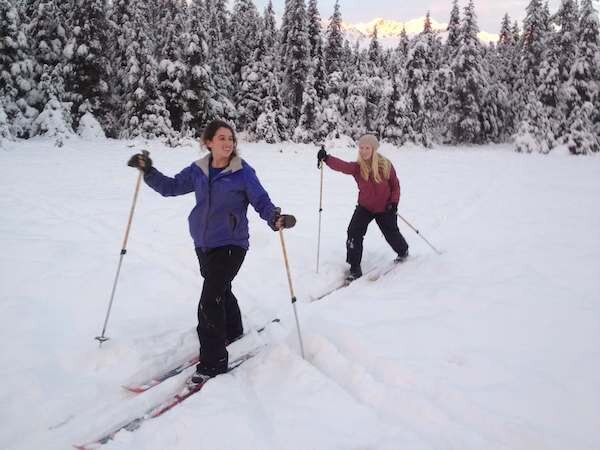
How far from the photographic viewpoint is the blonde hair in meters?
6.58

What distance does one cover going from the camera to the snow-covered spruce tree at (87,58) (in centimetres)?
2561

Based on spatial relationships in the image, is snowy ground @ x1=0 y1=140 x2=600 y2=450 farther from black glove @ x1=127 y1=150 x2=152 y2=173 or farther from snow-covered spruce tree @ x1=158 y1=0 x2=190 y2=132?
snow-covered spruce tree @ x1=158 y1=0 x2=190 y2=132

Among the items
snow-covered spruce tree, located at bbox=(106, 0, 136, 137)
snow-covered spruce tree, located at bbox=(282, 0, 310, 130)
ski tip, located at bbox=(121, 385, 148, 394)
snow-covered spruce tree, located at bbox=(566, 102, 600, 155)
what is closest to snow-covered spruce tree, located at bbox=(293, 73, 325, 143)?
snow-covered spruce tree, located at bbox=(282, 0, 310, 130)

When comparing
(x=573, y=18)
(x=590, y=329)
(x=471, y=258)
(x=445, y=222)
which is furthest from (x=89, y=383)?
(x=573, y=18)

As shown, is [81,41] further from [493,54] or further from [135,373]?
[493,54]

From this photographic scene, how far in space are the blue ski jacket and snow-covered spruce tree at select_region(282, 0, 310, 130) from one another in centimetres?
2992

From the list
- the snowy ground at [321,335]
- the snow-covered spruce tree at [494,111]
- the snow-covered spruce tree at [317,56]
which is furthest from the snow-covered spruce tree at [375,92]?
the snowy ground at [321,335]

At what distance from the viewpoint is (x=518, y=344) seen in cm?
460

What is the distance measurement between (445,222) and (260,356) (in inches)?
267

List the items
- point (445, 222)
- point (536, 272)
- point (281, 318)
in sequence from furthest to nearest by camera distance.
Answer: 1. point (445, 222)
2. point (536, 272)
3. point (281, 318)

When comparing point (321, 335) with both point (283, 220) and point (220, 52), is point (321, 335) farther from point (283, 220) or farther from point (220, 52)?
point (220, 52)

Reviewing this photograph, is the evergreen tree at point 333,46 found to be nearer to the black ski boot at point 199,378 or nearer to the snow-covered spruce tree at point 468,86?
the snow-covered spruce tree at point 468,86

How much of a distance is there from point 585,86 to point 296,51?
59.5 ft

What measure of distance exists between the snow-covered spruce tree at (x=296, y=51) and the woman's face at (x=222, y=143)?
29872mm
